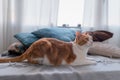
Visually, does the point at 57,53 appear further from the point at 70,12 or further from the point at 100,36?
the point at 70,12

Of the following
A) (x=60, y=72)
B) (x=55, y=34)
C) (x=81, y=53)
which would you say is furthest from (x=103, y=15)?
(x=60, y=72)

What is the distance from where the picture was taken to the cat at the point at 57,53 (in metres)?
1.70

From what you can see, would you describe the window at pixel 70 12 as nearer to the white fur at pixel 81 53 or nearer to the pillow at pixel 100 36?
the pillow at pixel 100 36

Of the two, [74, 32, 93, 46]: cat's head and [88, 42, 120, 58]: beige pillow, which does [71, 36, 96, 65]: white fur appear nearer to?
[74, 32, 93, 46]: cat's head

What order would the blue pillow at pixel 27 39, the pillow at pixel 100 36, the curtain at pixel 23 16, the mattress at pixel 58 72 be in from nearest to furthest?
1. the mattress at pixel 58 72
2. the blue pillow at pixel 27 39
3. the pillow at pixel 100 36
4. the curtain at pixel 23 16

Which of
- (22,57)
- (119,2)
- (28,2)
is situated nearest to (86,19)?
(119,2)

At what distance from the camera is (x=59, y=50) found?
1.74 meters

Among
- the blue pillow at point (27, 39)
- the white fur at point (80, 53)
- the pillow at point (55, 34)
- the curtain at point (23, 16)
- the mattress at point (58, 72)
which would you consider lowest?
the mattress at point (58, 72)

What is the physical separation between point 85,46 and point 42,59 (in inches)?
16.7

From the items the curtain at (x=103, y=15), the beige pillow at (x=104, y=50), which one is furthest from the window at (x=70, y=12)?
the beige pillow at (x=104, y=50)

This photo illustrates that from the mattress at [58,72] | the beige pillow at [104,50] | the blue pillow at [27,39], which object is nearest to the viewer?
the mattress at [58,72]

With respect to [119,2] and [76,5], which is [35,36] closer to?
[76,5]

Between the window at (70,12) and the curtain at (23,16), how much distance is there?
0.11 meters

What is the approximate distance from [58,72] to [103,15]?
1416 millimetres
